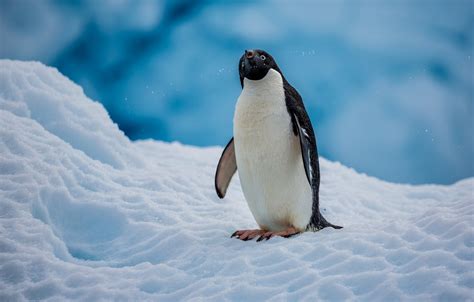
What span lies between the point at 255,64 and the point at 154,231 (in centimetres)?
136

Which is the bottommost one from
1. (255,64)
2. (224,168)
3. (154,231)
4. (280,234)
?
(280,234)

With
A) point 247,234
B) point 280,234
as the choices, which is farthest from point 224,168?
point 280,234

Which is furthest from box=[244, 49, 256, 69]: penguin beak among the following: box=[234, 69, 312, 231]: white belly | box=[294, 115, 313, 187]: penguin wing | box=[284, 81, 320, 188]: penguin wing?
box=[294, 115, 313, 187]: penguin wing

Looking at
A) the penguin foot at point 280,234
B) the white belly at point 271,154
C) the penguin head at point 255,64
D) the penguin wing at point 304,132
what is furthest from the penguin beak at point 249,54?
the penguin foot at point 280,234

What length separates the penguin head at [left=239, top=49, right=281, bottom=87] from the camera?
3477 mm

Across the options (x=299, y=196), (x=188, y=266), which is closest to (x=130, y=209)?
(x=188, y=266)

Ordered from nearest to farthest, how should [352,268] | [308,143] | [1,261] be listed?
1. [352,268]
2. [1,261]
3. [308,143]

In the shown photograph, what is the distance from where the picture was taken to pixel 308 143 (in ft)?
11.4

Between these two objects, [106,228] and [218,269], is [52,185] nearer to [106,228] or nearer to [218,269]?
[106,228]

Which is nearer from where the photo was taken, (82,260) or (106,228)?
(82,260)

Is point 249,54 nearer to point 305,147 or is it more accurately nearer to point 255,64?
point 255,64

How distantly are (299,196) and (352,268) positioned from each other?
3.05 feet

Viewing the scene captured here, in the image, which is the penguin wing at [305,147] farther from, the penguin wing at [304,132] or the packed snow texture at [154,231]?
the packed snow texture at [154,231]

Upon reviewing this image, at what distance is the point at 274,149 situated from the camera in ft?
11.3
